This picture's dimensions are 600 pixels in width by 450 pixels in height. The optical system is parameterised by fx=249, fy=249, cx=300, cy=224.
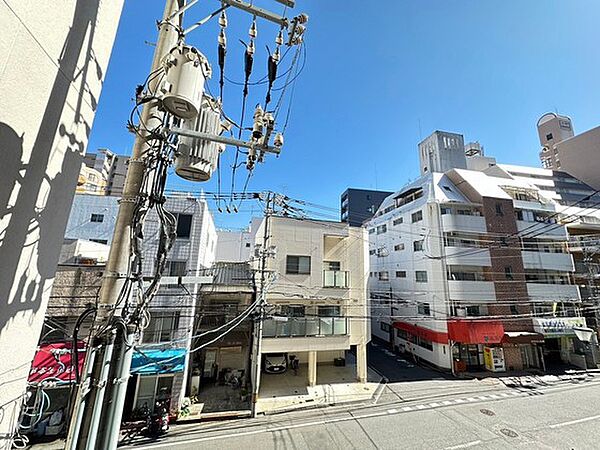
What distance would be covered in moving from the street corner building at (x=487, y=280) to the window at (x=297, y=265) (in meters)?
7.77

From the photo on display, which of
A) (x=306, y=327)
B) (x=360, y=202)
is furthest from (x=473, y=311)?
(x=360, y=202)

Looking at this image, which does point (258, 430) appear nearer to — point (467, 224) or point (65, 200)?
point (65, 200)

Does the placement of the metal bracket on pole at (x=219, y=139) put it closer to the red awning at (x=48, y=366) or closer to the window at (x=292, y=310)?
the red awning at (x=48, y=366)

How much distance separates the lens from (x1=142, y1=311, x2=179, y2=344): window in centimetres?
1148

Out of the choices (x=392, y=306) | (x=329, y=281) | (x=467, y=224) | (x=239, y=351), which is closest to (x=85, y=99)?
(x=329, y=281)

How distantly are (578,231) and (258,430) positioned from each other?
33111mm

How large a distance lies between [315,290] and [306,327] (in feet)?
7.06

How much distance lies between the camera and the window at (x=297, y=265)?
14.8 m

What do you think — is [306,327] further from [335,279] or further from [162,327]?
[162,327]

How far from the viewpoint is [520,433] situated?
973cm

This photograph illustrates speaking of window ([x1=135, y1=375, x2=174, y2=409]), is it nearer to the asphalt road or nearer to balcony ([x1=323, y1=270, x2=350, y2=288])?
the asphalt road

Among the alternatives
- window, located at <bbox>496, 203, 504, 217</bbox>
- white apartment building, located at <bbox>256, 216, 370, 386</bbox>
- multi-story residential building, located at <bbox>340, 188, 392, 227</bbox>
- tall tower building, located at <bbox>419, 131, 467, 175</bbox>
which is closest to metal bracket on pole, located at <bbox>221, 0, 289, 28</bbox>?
white apartment building, located at <bbox>256, 216, 370, 386</bbox>

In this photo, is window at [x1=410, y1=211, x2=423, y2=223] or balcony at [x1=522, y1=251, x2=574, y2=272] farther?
window at [x1=410, y1=211, x2=423, y2=223]

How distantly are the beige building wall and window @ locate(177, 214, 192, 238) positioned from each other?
10.7 metres
